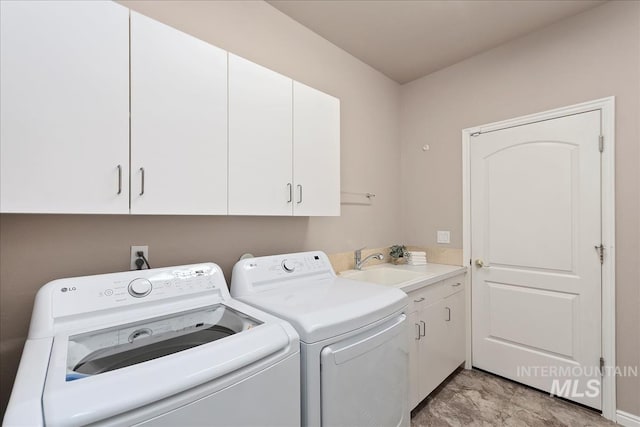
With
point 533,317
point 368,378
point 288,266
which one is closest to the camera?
point 368,378

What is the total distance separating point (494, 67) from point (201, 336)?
9.67ft

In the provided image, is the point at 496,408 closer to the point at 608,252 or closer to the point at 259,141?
the point at 608,252

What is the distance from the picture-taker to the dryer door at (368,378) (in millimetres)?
1141

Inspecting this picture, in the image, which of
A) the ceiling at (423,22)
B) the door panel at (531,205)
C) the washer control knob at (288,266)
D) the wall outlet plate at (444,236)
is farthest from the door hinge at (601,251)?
the washer control knob at (288,266)

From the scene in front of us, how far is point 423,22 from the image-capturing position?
2.20m

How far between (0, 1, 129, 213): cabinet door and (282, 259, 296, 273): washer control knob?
32.3 inches

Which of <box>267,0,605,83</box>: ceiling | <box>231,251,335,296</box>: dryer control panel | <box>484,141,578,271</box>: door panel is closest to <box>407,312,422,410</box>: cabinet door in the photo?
<box>231,251,335,296</box>: dryer control panel

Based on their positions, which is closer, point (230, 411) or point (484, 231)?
point (230, 411)

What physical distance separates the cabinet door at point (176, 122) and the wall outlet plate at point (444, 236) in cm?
217

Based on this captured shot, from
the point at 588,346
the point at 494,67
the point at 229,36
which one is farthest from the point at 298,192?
the point at 588,346

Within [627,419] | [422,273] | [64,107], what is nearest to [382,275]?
[422,273]

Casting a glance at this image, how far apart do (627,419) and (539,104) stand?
2211 millimetres

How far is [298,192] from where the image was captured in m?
1.73

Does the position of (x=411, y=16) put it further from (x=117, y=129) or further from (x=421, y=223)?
(x=117, y=129)
